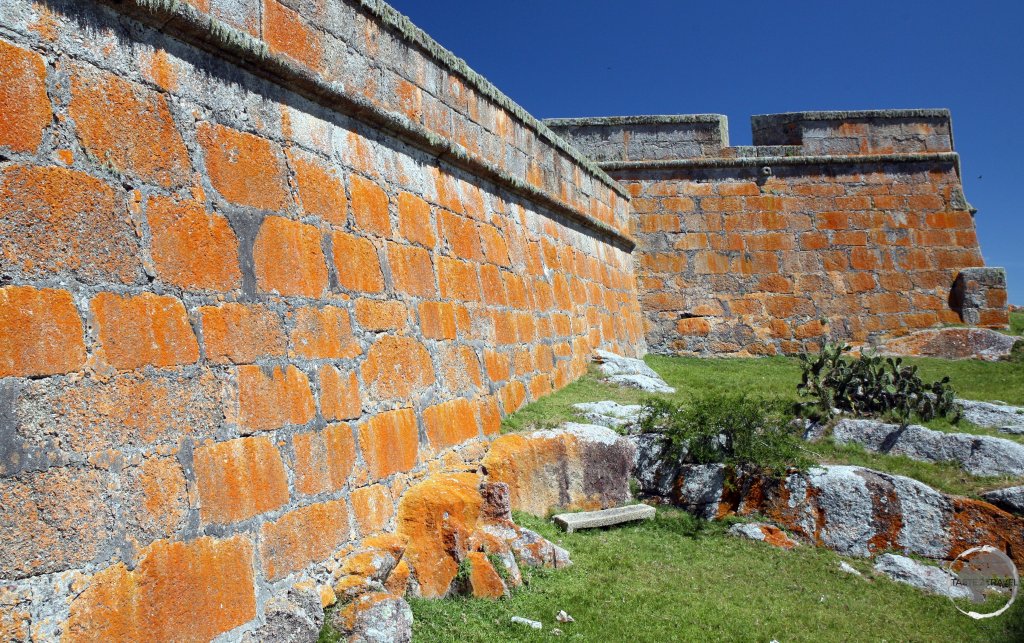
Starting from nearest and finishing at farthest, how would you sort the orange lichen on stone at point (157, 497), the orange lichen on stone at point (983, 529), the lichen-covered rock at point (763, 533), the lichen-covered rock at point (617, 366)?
the orange lichen on stone at point (157, 497) < the orange lichen on stone at point (983, 529) < the lichen-covered rock at point (763, 533) < the lichen-covered rock at point (617, 366)

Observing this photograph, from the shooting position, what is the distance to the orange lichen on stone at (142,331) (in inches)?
110

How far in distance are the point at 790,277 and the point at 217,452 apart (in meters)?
9.82

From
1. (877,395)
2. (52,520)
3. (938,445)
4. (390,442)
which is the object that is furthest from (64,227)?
(877,395)

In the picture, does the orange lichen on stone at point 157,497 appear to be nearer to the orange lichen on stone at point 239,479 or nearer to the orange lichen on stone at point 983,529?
the orange lichen on stone at point 239,479

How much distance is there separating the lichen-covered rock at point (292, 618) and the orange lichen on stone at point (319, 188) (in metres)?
2.04

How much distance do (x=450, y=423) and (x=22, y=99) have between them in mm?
3198

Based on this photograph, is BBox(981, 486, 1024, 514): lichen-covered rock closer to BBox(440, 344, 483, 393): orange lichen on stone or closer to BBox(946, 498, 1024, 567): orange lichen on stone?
BBox(946, 498, 1024, 567): orange lichen on stone

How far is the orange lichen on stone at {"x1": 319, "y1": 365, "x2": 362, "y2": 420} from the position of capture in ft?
12.8

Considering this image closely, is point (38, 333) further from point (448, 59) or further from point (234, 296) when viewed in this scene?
point (448, 59)

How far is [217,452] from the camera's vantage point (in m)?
3.13

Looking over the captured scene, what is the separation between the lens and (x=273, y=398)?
3533 mm

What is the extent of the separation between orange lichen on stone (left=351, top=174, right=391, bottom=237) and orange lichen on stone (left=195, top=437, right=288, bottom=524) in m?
1.70

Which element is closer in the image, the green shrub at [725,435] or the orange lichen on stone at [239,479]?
the orange lichen on stone at [239,479]

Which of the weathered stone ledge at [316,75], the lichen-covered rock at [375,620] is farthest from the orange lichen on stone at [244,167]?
the lichen-covered rock at [375,620]
